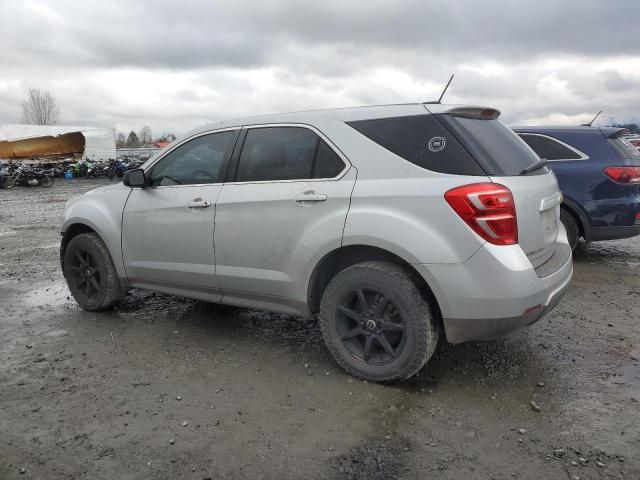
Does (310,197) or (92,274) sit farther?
(92,274)

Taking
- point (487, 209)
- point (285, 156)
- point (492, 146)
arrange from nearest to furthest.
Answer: point (487, 209)
point (492, 146)
point (285, 156)

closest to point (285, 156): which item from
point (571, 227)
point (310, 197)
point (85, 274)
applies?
point (310, 197)

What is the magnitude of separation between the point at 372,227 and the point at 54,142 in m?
36.6

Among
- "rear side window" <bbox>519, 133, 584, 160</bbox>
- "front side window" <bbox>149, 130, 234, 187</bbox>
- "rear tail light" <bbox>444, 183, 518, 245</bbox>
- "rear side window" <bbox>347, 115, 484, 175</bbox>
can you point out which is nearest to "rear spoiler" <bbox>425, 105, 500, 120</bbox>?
"rear side window" <bbox>347, 115, 484, 175</bbox>

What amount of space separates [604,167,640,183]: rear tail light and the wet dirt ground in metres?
1.85

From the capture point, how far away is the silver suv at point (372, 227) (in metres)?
2.97

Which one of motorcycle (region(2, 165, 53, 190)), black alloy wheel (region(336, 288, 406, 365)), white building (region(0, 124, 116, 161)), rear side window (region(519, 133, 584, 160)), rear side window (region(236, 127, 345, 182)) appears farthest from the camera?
white building (region(0, 124, 116, 161))

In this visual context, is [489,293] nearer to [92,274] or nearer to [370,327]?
[370,327]

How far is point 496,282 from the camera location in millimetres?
2912

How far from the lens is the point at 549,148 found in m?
6.66

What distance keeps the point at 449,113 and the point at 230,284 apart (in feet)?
6.44

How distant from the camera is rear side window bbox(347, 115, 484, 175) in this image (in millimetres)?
3084

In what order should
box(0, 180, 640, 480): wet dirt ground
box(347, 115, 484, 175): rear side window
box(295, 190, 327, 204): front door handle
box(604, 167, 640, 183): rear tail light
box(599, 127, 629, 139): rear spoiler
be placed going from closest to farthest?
1. box(0, 180, 640, 480): wet dirt ground
2. box(347, 115, 484, 175): rear side window
3. box(295, 190, 327, 204): front door handle
4. box(604, 167, 640, 183): rear tail light
5. box(599, 127, 629, 139): rear spoiler

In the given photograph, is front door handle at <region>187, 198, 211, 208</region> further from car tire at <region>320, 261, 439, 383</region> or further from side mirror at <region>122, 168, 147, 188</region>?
car tire at <region>320, 261, 439, 383</region>
